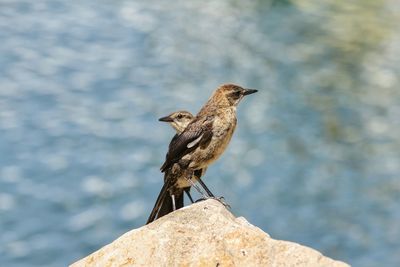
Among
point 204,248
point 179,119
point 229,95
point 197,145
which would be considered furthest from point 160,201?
point 204,248

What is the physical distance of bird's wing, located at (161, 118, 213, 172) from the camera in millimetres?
8062

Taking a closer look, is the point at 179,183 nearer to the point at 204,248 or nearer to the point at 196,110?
the point at 204,248

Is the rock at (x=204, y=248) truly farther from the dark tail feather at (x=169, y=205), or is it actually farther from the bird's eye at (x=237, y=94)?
the bird's eye at (x=237, y=94)

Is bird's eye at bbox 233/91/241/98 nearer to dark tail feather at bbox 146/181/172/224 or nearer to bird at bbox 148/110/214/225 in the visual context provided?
bird at bbox 148/110/214/225

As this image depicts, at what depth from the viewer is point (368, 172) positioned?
18.6m

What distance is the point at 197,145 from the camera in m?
8.07

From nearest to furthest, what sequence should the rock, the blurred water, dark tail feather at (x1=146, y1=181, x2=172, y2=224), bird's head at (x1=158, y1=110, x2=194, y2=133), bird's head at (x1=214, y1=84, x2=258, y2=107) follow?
the rock → dark tail feather at (x1=146, y1=181, x2=172, y2=224) → bird's head at (x1=214, y1=84, x2=258, y2=107) → bird's head at (x1=158, y1=110, x2=194, y2=133) → the blurred water

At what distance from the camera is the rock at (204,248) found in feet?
19.6

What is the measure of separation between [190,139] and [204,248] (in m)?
2.16

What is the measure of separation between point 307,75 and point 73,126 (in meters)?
4.98

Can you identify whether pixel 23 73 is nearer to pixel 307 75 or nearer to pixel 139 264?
pixel 307 75

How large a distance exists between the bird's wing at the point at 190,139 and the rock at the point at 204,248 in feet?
6.11

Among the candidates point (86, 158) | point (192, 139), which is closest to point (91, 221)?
point (86, 158)

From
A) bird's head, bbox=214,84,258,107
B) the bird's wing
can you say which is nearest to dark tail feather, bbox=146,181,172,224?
the bird's wing
